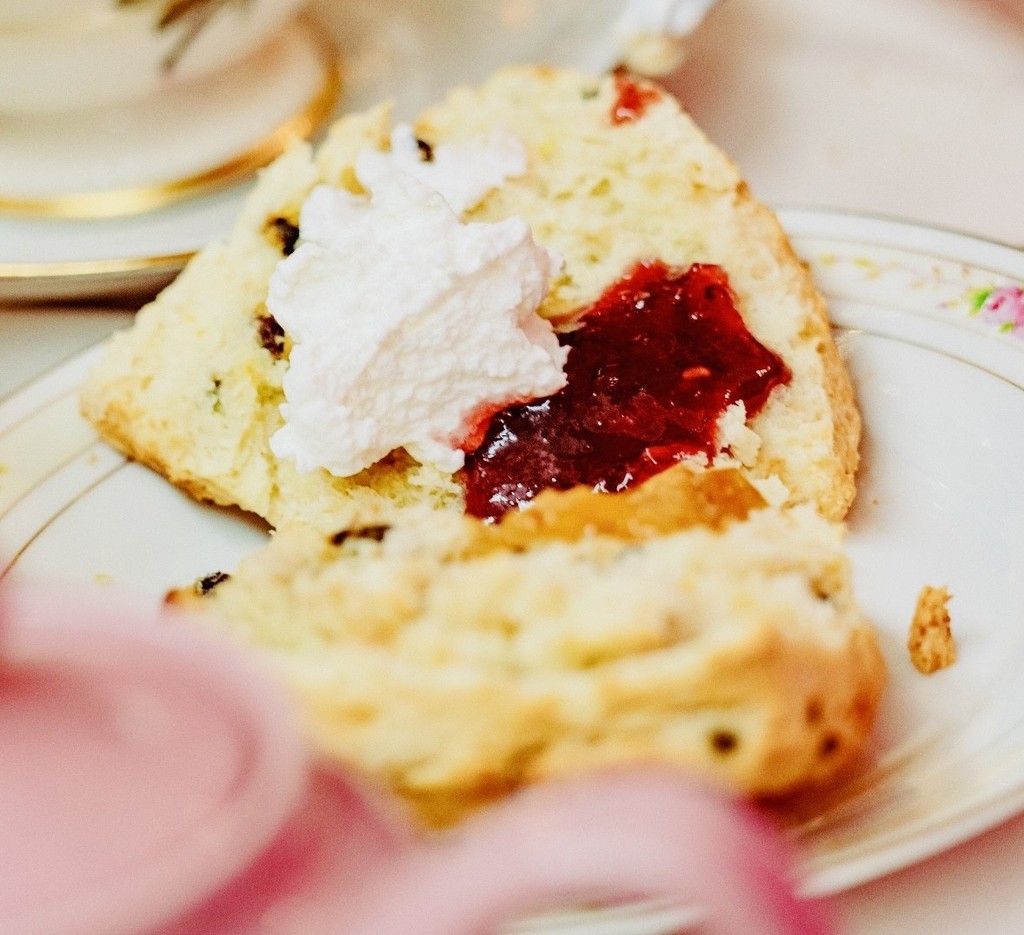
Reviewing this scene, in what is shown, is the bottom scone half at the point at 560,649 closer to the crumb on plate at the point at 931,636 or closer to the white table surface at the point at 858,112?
the crumb on plate at the point at 931,636

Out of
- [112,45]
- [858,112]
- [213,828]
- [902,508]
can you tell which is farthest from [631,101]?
[213,828]

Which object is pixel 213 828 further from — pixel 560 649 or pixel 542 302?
pixel 542 302

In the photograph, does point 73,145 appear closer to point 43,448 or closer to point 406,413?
point 43,448

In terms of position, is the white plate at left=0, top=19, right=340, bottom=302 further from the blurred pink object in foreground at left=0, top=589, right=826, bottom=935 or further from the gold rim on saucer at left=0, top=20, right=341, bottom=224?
the blurred pink object in foreground at left=0, top=589, right=826, bottom=935

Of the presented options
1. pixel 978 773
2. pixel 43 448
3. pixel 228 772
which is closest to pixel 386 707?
pixel 228 772

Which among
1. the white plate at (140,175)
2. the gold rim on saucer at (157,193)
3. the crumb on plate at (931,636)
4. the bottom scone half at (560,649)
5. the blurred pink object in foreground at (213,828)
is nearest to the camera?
the blurred pink object in foreground at (213,828)

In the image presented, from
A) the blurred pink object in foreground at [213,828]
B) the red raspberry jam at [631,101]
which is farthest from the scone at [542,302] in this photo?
the blurred pink object in foreground at [213,828]

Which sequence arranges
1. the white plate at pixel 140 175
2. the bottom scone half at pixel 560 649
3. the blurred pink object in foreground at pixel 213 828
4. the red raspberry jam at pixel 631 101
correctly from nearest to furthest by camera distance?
the blurred pink object in foreground at pixel 213 828 < the bottom scone half at pixel 560 649 < the red raspberry jam at pixel 631 101 < the white plate at pixel 140 175
